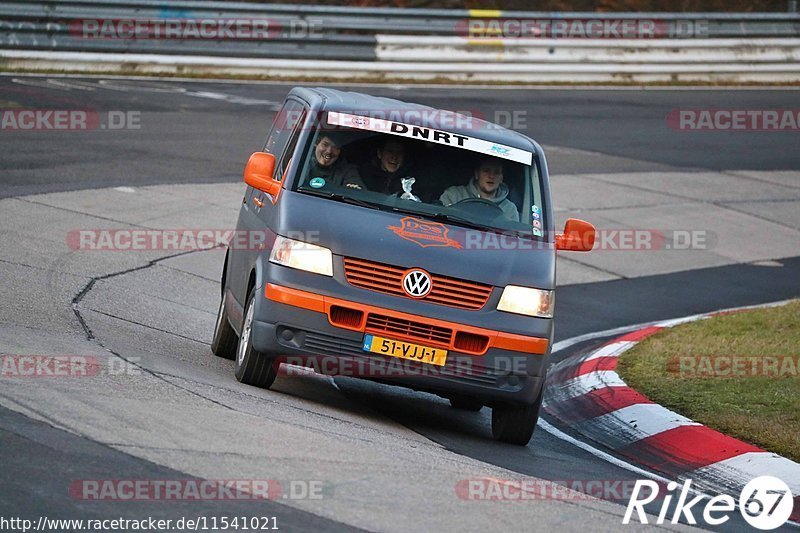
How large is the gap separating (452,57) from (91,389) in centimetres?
1968

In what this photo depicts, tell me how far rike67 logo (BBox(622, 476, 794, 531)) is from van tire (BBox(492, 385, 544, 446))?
2.82ft

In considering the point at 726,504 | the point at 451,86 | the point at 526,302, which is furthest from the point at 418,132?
the point at 451,86

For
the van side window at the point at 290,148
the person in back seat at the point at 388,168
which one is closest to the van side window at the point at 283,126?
the van side window at the point at 290,148

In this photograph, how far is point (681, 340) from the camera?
11.6m

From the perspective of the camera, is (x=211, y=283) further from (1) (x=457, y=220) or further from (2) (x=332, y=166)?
(1) (x=457, y=220)

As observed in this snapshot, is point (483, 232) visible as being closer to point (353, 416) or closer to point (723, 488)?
point (353, 416)

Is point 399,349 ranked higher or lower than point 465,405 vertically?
higher

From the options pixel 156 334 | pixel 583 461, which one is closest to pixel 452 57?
pixel 156 334

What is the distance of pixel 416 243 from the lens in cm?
819

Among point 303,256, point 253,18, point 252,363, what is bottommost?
point 252,363

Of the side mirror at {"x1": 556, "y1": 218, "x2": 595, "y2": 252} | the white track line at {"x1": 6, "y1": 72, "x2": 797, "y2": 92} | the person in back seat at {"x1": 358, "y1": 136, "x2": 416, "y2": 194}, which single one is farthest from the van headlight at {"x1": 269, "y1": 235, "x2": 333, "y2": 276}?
the white track line at {"x1": 6, "y1": 72, "x2": 797, "y2": 92}

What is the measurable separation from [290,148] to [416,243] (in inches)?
54.2

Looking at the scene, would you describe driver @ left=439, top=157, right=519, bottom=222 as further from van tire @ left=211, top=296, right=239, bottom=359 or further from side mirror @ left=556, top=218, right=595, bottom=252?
van tire @ left=211, top=296, right=239, bottom=359

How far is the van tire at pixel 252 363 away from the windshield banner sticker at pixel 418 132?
128cm
